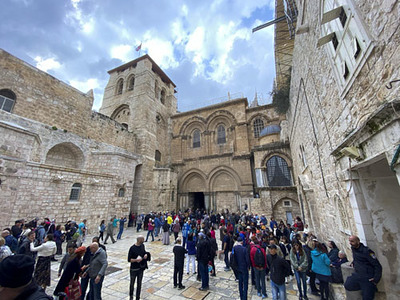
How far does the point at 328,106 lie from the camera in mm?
3990

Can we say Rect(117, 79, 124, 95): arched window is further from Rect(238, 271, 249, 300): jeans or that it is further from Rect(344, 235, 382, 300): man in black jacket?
Rect(344, 235, 382, 300): man in black jacket

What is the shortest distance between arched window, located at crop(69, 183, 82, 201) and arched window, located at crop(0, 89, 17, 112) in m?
5.68

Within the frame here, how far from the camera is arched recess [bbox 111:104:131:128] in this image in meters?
18.1

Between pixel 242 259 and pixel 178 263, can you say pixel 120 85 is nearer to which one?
pixel 178 263

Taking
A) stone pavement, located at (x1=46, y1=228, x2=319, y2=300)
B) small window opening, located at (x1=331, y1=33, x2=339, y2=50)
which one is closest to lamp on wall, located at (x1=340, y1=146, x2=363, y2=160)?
small window opening, located at (x1=331, y1=33, x2=339, y2=50)

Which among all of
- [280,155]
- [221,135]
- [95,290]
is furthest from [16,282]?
[221,135]

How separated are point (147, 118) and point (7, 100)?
9.11 m

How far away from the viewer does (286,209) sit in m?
11.9

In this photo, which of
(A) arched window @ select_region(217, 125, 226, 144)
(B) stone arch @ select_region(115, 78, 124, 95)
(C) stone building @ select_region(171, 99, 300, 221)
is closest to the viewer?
(C) stone building @ select_region(171, 99, 300, 221)

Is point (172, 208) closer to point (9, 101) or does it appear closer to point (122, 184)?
point (122, 184)

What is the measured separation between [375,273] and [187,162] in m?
16.0

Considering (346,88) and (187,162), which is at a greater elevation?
(187,162)

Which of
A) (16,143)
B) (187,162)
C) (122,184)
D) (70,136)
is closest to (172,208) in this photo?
(187,162)

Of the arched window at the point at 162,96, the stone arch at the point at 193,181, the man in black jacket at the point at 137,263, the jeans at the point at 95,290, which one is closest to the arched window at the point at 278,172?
the stone arch at the point at 193,181
